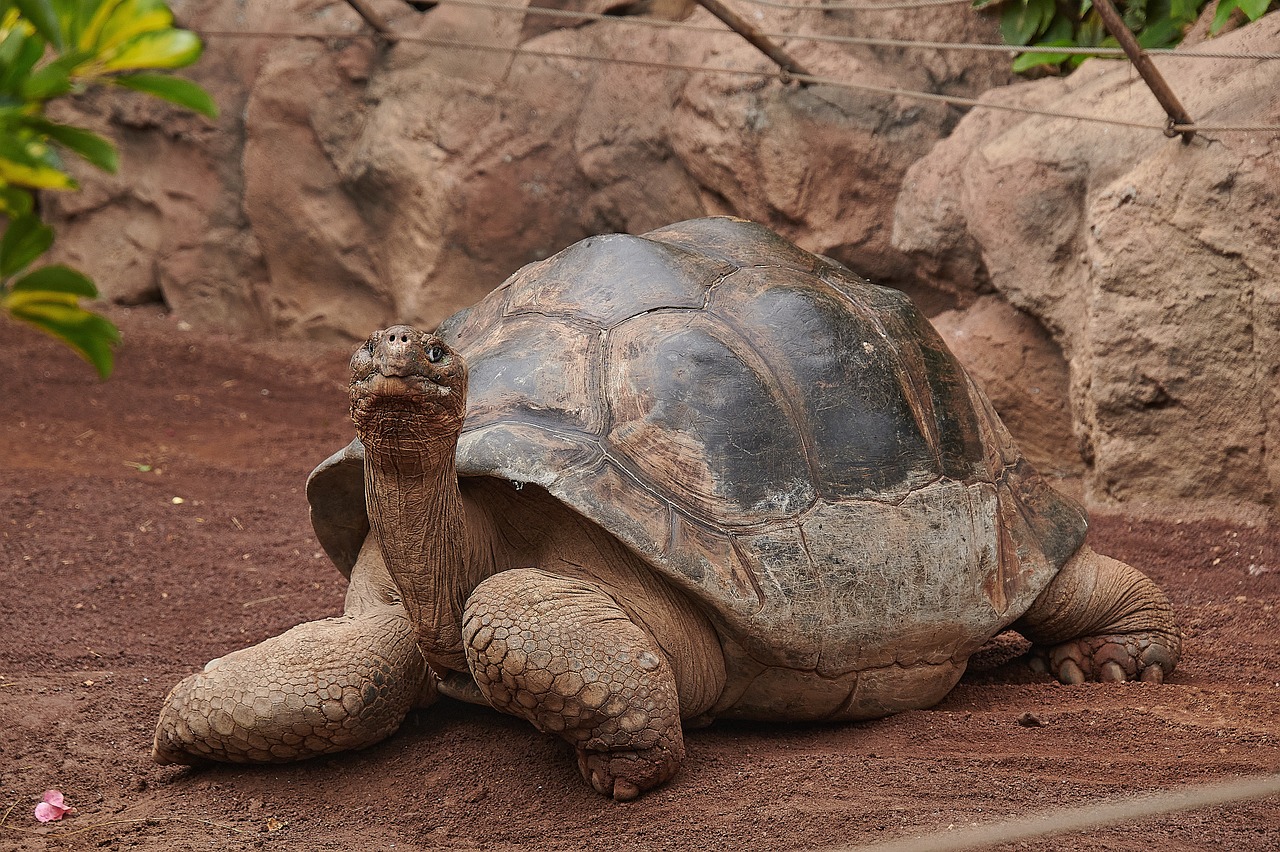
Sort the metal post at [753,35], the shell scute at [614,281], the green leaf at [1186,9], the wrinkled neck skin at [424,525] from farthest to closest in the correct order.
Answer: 1. the green leaf at [1186,9]
2. the metal post at [753,35]
3. the shell scute at [614,281]
4. the wrinkled neck skin at [424,525]

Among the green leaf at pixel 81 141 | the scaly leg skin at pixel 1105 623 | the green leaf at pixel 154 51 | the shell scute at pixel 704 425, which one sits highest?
the green leaf at pixel 154 51

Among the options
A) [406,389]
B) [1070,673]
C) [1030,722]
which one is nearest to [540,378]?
[406,389]

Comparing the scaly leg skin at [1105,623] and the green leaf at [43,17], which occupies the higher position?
the green leaf at [43,17]

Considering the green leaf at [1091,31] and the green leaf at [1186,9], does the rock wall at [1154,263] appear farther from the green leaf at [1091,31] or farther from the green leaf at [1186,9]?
the green leaf at [1091,31]

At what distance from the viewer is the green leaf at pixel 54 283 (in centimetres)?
88

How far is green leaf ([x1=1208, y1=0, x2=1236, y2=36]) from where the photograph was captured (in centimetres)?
510

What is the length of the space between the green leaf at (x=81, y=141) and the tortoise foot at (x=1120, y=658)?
3.11 meters

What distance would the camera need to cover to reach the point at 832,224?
6.53 meters

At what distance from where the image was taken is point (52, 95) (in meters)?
0.89

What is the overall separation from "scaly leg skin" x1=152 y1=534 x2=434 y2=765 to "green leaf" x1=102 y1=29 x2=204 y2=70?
2124 millimetres

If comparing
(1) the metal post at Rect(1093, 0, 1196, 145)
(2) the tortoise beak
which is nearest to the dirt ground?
(2) the tortoise beak

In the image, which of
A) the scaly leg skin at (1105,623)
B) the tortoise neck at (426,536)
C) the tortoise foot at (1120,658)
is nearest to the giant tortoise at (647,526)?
the tortoise neck at (426,536)

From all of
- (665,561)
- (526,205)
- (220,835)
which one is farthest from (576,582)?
(526,205)

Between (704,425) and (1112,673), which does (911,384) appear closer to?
(704,425)
